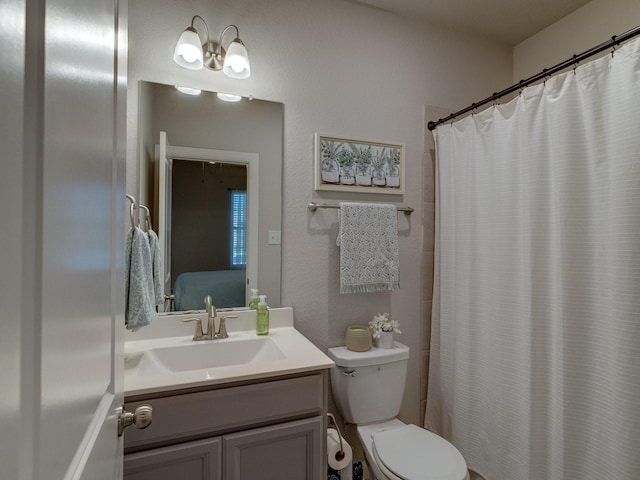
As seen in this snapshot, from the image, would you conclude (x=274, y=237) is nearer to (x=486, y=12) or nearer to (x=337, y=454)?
(x=337, y=454)

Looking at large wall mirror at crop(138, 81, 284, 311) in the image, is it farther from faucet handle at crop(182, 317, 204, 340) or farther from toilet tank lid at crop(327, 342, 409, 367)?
toilet tank lid at crop(327, 342, 409, 367)

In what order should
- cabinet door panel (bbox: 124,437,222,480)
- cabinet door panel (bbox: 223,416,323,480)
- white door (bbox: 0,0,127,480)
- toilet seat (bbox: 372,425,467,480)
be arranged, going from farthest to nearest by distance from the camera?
toilet seat (bbox: 372,425,467,480)
cabinet door panel (bbox: 223,416,323,480)
cabinet door panel (bbox: 124,437,222,480)
white door (bbox: 0,0,127,480)

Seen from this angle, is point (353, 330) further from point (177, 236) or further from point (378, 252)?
point (177, 236)

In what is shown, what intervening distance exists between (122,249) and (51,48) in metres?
0.46

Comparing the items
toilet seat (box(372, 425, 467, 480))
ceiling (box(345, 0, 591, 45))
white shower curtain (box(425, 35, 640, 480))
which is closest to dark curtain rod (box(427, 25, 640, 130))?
white shower curtain (box(425, 35, 640, 480))

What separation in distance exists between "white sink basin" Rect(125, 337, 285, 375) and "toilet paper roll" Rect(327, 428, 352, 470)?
1.55ft

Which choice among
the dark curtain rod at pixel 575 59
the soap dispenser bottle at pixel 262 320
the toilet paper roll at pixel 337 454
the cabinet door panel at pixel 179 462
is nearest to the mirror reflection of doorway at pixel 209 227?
the soap dispenser bottle at pixel 262 320

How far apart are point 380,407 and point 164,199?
1.39 m

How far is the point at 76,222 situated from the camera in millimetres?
479

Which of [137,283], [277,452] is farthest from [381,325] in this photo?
[137,283]

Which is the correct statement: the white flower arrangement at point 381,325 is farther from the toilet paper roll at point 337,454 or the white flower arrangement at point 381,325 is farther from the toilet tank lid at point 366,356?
the toilet paper roll at point 337,454

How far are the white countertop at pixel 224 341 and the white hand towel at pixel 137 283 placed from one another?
0.18 m

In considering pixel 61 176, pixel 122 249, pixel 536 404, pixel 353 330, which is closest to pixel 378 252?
pixel 353 330

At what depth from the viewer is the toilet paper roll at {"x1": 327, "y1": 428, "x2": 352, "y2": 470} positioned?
1505 mm
